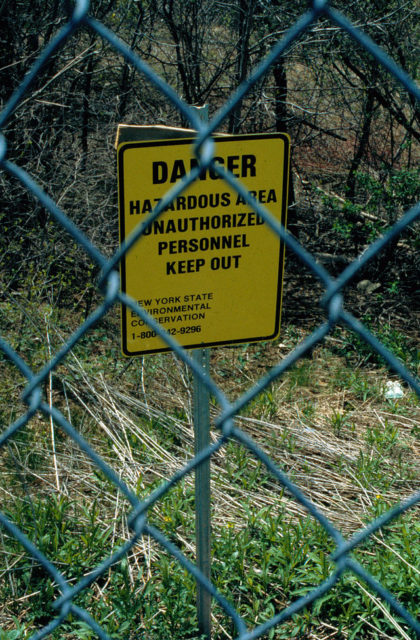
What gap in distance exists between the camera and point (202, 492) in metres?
2.13

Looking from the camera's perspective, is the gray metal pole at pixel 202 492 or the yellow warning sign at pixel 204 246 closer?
the yellow warning sign at pixel 204 246

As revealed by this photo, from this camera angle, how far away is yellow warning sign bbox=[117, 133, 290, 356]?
1.73 metres

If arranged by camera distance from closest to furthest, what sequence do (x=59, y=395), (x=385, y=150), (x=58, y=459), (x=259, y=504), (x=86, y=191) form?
(x=259, y=504)
(x=58, y=459)
(x=59, y=395)
(x=86, y=191)
(x=385, y=150)

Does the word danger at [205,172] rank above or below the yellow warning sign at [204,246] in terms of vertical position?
above

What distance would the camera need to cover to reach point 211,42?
18.0 feet


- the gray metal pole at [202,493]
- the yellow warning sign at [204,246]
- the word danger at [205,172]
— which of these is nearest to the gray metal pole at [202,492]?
the gray metal pole at [202,493]

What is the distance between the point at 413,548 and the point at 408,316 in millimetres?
2861

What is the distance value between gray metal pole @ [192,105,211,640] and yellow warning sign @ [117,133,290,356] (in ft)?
0.52

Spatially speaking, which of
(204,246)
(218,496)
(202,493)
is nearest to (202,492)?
(202,493)

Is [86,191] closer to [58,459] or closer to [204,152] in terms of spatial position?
[58,459]

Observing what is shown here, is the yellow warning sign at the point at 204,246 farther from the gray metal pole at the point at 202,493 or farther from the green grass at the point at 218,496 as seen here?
the green grass at the point at 218,496

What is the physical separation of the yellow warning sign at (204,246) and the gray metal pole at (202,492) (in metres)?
0.16

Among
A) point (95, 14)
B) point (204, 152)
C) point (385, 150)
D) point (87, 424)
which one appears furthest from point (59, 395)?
point (385, 150)

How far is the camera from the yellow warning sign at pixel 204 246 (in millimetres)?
1730
